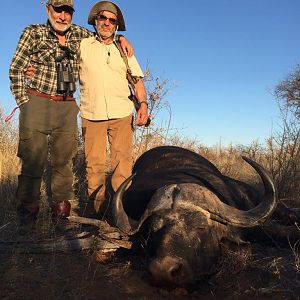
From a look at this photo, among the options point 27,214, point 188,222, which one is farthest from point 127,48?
point 188,222

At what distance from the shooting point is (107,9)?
5.14 meters

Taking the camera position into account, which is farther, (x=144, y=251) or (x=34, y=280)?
(x=144, y=251)

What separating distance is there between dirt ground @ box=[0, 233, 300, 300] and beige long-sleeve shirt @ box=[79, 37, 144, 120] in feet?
6.27

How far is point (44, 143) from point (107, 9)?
176 cm

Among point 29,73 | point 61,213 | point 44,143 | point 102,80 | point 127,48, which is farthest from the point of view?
point 127,48

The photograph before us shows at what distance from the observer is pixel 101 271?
3.63 m

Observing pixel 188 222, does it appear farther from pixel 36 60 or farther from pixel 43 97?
pixel 36 60

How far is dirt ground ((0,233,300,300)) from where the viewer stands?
310 cm

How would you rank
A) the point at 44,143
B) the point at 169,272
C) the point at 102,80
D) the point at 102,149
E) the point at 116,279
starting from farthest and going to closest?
the point at 102,149 → the point at 102,80 → the point at 44,143 → the point at 116,279 → the point at 169,272

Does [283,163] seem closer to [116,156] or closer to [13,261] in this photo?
[116,156]

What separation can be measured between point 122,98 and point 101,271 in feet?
8.05

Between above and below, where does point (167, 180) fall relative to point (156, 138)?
below

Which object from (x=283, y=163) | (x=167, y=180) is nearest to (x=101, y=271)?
(x=167, y=180)

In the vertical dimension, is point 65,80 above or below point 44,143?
above
